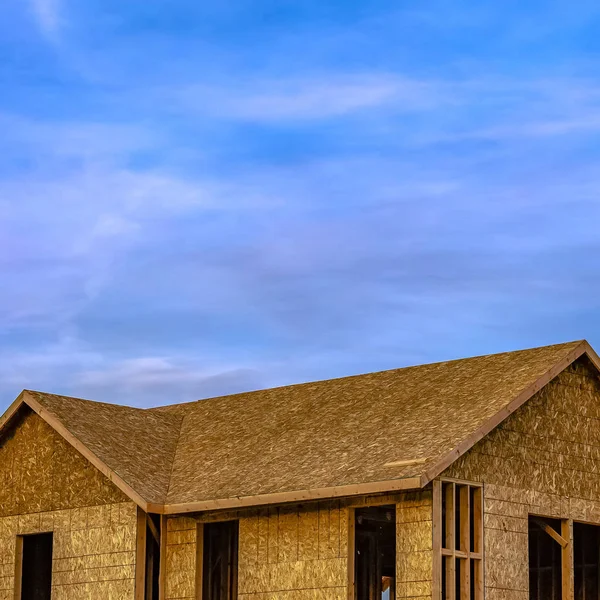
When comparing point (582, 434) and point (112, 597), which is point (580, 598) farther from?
point (112, 597)

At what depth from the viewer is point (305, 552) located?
92.4ft

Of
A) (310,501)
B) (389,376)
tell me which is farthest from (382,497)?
(389,376)

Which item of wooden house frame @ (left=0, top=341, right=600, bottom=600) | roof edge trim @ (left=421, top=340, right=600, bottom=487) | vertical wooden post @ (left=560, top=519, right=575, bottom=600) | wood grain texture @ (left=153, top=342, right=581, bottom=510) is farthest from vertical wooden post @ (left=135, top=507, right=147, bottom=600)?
vertical wooden post @ (left=560, top=519, right=575, bottom=600)

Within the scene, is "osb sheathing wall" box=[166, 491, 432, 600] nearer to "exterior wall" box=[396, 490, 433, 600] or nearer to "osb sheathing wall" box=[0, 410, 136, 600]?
"exterior wall" box=[396, 490, 433, 600]

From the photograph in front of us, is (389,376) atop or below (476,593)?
atop

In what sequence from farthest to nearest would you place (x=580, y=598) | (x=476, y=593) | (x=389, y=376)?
(x=389, y=376) → (x=580, y=598) → (x=476, y=593)

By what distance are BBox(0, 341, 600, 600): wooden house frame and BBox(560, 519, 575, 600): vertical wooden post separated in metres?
0.03

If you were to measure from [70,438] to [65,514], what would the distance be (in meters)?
1.88

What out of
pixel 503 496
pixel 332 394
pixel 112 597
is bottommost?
pixel 112 597

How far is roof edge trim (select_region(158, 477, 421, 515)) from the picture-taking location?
2547 centimetres

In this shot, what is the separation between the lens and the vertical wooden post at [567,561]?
2868 centimetres

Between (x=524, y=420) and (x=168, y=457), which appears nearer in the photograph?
(x=524, y=420)

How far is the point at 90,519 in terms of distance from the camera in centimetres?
3169

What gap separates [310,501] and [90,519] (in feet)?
20.2
